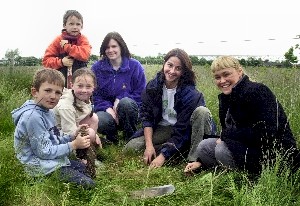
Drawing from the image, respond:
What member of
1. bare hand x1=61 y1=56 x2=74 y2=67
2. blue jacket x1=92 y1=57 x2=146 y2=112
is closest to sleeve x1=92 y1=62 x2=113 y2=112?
blue jacket x1=92 y1=57 x2=146 y2=112

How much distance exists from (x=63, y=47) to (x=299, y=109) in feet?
9.98

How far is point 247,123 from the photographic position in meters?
3.77

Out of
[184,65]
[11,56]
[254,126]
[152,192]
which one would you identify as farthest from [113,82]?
[11,56]

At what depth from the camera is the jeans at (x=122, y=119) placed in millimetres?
5359

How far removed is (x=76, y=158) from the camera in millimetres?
3996

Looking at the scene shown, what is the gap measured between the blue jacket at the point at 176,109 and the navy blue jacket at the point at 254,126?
0.72m

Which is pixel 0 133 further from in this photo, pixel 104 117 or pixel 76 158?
pixel 76 158

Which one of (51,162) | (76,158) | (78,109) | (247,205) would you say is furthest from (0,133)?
(247,205)

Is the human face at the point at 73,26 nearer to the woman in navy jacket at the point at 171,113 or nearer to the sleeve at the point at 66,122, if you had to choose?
the woman in navy jacket at the point at 171,113

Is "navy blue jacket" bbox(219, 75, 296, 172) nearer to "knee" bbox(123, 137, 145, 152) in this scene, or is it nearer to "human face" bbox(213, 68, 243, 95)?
"human face" bbox(213, 68, 243, 95)

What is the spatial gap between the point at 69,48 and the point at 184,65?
1.82m

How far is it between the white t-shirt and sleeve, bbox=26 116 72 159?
1.59 metres

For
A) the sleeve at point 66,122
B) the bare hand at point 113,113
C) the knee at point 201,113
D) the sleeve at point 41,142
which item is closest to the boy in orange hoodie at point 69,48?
the bare hand at point 113,113

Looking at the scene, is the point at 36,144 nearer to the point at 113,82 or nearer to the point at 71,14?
the point at 113,82
